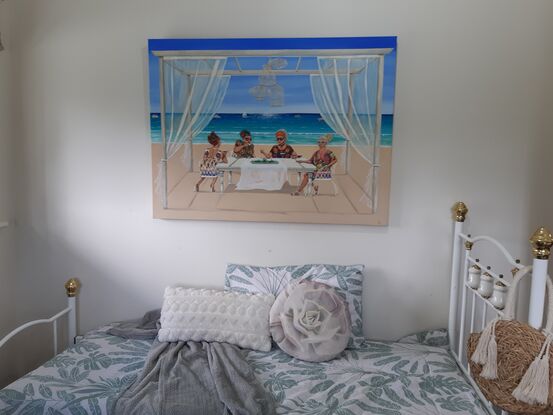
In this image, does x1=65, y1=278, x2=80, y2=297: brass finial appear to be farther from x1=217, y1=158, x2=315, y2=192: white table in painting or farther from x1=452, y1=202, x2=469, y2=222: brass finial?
x1=452, y1=202, x2=469, y2=222: brass finial

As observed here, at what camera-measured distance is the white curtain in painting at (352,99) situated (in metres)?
1.89

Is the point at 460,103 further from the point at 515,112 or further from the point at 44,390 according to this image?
the point at 44,390

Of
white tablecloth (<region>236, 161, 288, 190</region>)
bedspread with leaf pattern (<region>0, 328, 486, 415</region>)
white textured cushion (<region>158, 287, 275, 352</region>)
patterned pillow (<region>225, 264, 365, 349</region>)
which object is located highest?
white tablecloth (<region>236, 161, 288, 190</region>)

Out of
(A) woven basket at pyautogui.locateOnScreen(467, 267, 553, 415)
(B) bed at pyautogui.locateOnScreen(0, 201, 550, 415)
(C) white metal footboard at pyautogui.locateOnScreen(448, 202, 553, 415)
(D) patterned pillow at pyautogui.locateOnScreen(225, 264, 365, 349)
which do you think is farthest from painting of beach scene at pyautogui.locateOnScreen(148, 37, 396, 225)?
(A) woven basket at pyautogui.locateOnScreen(467, 267, 553, 415)

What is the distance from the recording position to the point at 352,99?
191 centimetres

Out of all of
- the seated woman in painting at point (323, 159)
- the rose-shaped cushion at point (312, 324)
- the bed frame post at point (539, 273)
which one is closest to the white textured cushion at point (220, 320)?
the rose-shaped cushion at point (312, 324)

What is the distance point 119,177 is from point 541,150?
1.95 metres

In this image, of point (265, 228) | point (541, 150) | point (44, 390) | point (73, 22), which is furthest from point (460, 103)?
point (44, 390)

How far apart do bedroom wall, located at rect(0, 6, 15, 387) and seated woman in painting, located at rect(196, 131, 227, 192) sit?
980 mm

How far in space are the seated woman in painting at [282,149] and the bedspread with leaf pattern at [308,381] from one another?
0.86 m

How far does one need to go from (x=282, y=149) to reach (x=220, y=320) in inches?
31.9

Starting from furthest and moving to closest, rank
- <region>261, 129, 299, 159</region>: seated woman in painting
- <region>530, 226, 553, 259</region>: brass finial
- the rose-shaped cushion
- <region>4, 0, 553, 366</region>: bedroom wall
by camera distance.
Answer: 1. <region>261, 129, 299, 159</region>: seated woman in painting
2. <region>4, 0, 553, 366</region>: bedroom wall
3. the rose-shaped cushion
4. <region>530, 226, 553, 259</region>: brass finial

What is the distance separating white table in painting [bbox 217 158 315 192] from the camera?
1.97 meters

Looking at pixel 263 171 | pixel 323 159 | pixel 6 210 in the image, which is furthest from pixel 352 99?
pixel 6 210
